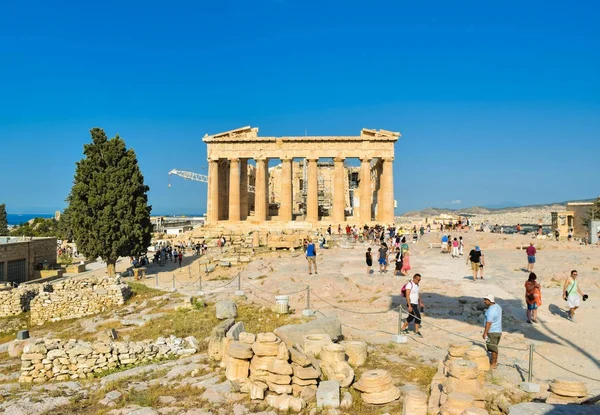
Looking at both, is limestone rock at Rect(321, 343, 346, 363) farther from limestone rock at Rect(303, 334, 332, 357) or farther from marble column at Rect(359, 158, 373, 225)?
marble column at Rect(359, 158, 373, 225)

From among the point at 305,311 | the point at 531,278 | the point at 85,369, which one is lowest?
the point at 85,369

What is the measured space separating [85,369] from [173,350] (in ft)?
7.46

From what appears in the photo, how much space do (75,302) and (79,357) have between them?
10026mm

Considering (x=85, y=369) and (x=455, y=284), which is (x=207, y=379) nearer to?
(x=85, y=369)

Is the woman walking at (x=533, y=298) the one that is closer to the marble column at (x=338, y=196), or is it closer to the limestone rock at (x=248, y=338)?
the limestone rock at (x=248, y=338)

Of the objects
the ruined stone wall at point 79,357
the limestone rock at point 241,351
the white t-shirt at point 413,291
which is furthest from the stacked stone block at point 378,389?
the ruined stone wall at point 79,357

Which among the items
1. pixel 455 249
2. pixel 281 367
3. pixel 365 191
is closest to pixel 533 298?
pixel 281 367

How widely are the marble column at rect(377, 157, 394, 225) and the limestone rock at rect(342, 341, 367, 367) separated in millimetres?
37881

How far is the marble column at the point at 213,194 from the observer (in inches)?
1969

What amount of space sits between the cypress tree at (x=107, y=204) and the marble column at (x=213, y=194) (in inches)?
747

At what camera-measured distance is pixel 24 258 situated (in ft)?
104

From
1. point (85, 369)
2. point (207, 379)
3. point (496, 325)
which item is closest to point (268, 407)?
point (207, 379)

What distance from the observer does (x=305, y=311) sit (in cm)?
1570

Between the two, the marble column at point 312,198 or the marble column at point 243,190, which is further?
the marble column at point 243,190
